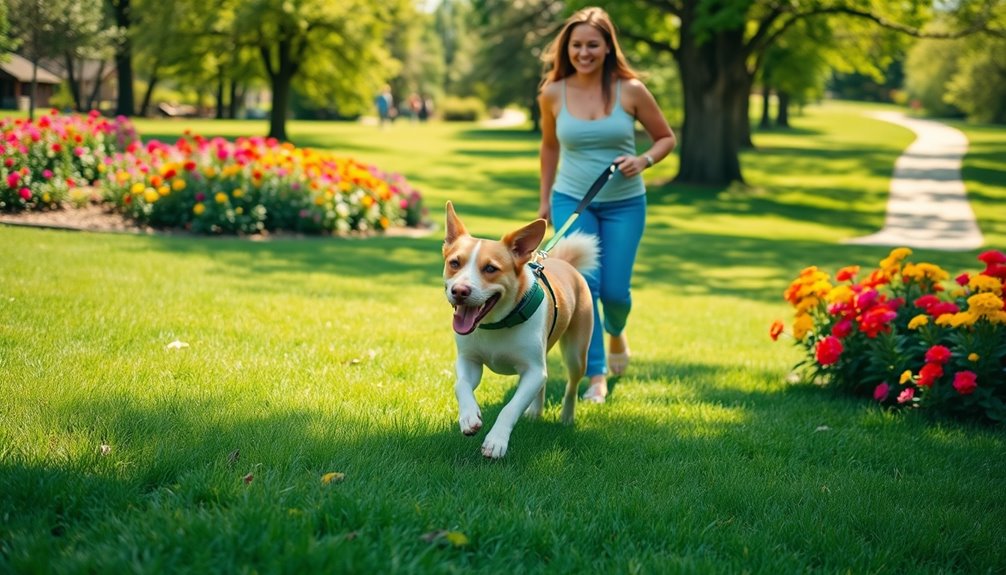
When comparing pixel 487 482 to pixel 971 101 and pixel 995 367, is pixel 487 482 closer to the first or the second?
pixel 995 367

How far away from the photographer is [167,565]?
8.91ft

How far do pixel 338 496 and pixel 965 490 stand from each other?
2.94 metres

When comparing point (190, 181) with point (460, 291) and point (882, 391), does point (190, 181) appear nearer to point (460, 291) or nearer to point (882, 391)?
point (460, 291)

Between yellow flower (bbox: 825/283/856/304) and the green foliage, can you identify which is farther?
the green foliage

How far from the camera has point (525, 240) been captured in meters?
4.36

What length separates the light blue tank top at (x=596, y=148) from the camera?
5965 mm

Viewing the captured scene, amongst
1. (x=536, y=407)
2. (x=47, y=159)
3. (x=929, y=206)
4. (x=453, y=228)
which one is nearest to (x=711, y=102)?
(x=929, y=206)

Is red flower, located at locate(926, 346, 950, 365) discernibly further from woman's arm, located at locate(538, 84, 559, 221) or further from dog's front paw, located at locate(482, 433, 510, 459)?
dog's front paw, located at locate(482, 433, 510, 459)

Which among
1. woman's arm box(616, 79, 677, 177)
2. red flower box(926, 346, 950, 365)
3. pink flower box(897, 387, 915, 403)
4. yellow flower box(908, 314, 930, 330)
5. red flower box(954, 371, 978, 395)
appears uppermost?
woman's arm box(616, 79, 677, 177)

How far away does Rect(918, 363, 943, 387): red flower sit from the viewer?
5.37 meters

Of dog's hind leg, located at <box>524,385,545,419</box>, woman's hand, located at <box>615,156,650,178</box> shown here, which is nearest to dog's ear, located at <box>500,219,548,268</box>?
dog's hind leg, located at <box>524,385,545,419</box>

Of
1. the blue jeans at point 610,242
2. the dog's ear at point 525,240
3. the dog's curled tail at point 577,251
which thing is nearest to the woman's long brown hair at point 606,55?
the blue jeans at point 610,242

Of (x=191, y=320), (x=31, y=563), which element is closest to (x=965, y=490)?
(x=31, y=563)

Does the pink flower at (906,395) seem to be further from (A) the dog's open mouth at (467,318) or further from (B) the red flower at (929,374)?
(A) the dog's open mouth at (467,318)
